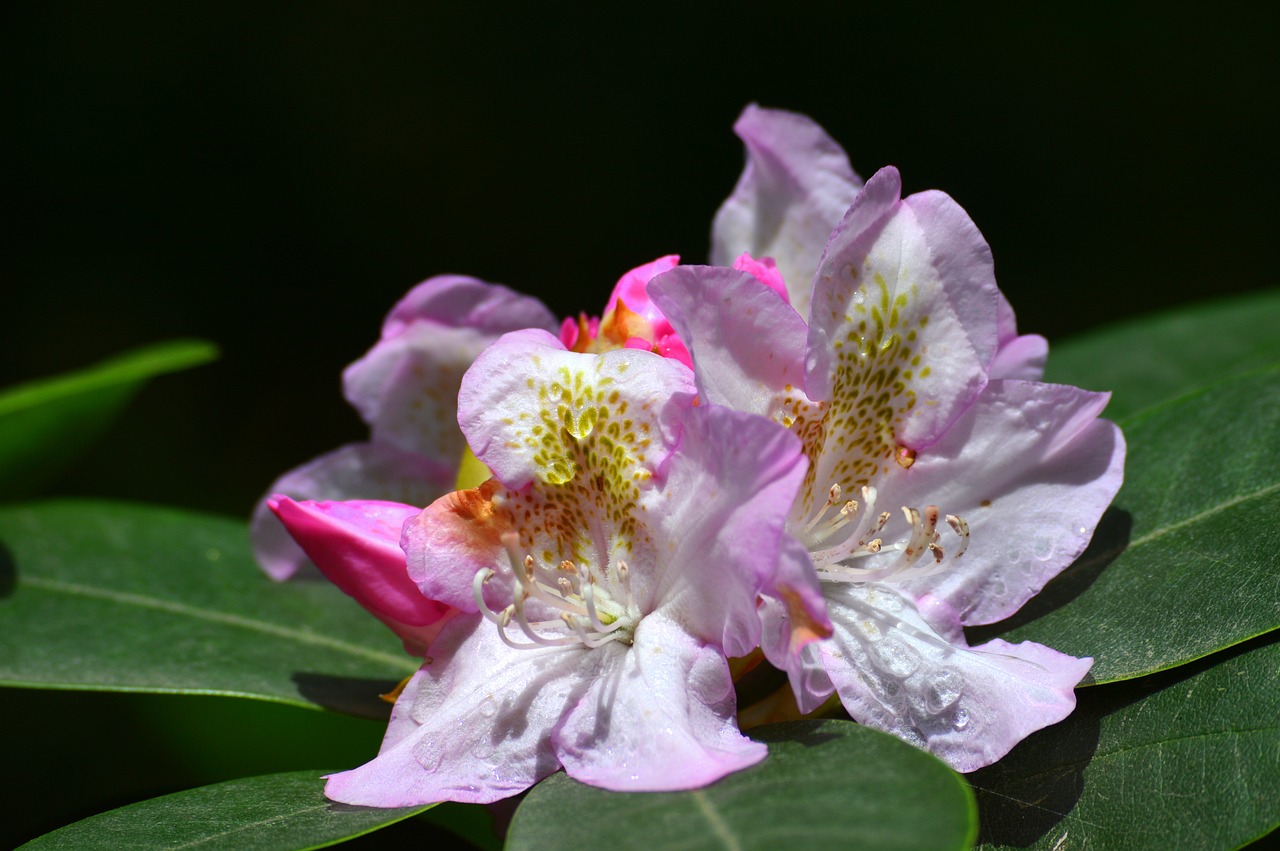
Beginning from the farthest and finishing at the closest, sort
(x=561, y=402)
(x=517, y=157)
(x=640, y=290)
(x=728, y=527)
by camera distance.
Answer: (x=517, y=157), (x=640, y=290), (x=561, y=402), (x=728, y=527)

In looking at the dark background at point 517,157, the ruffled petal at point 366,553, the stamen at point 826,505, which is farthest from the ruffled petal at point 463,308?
the dark background at point 517,157

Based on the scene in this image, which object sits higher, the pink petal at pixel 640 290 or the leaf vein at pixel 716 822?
the pink petal at pixel 640 290

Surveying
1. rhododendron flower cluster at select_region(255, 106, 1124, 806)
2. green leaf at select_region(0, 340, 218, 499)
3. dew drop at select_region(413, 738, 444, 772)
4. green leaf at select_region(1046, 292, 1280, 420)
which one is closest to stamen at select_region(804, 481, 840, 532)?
rhododendron flower cluster at select_region(255, 106, 1124, 806)

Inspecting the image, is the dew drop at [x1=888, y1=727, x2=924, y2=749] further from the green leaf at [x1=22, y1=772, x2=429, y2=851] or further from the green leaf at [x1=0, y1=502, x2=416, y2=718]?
the green leaf at [x1=0, y1=502, x2=416, y2=718]

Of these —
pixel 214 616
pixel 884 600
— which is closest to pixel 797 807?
pixel 884 600

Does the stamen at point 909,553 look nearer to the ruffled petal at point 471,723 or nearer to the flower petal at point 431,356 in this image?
the ruffled petal at point 471,723

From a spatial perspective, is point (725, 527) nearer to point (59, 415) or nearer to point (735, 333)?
point (735, 333)

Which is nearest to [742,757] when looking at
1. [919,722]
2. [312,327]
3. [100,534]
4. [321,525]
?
[919,722]
